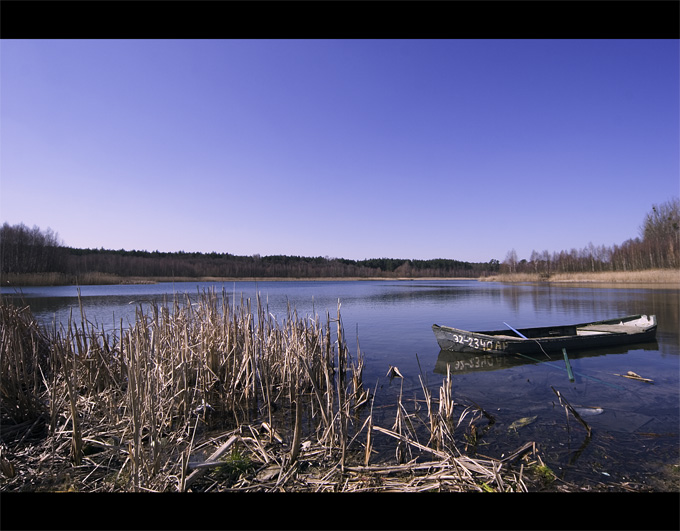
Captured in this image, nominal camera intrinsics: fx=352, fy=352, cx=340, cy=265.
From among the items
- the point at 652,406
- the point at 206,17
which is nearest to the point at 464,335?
the point at 652,406

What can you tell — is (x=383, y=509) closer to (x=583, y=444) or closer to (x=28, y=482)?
(x=28, y=482)

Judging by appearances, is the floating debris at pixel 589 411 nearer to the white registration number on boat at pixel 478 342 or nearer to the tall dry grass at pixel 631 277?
the white registration number on boat at pixel 478 342

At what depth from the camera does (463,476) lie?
3402mm

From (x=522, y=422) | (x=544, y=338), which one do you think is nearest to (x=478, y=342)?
(x=544, y=338)

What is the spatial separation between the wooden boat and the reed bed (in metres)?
5.18

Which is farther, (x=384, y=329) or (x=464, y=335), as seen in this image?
(x=384, y=329)

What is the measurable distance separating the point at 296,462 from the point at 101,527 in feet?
8.40

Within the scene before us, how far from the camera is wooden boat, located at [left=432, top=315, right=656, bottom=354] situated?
1145cm

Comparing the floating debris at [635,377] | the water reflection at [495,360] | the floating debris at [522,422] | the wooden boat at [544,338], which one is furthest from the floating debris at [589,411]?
the wooden boat at [544,338]

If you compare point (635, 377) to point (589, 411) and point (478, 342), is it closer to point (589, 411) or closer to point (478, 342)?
point (589, 411)

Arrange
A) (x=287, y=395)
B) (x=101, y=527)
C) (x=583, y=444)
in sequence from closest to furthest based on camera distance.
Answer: (x=101, y=527) → (x=583, y=444) → (x=287, y=395)

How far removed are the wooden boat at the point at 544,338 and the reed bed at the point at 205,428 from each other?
5.18 metres

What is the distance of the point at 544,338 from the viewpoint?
1165cm

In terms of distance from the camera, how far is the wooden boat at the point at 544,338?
451 inches
